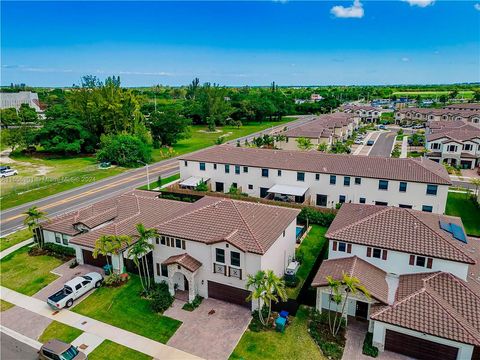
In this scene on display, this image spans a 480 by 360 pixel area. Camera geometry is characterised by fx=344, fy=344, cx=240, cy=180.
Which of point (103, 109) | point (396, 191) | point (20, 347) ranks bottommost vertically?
point (20, 347)

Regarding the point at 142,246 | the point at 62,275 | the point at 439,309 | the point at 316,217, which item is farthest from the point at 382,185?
the point at 62,275

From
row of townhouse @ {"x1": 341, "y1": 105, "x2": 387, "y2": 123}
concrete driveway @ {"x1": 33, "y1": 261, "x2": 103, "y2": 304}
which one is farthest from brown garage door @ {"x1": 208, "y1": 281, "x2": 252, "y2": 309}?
row of townhouse @ {"x1": 341, "y1": 105, "x2": 387, "y2": 123}

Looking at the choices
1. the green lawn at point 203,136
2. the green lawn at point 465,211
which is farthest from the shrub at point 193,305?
the green lawn at point 203,136

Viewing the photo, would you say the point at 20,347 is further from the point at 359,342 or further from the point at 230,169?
the point at 230,169

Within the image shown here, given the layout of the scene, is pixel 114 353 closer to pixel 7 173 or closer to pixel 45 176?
pixel 45 176

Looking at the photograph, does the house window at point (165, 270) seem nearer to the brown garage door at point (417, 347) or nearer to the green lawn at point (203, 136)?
the brown garage door at point (417, 347)

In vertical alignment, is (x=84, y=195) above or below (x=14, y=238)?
above

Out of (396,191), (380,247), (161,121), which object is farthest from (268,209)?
(161,121)
